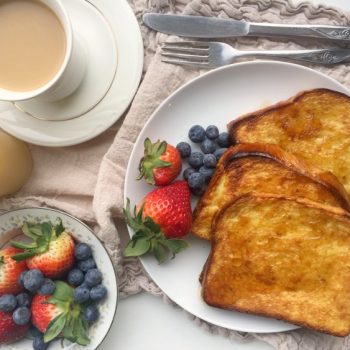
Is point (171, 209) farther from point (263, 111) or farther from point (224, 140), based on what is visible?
point (263, 111)

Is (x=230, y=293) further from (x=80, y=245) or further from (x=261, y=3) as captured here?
(x=261, y=3)

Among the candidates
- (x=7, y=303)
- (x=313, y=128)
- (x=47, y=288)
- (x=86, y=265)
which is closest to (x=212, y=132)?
(x=313, y=128)

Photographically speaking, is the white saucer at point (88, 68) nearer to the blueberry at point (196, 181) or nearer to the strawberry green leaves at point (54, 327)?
the blueberry at point (196, 181)

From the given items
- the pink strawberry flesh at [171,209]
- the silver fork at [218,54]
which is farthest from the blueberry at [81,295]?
the silver fork at [218,54]

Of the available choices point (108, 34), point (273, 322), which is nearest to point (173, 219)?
point (273, 322)

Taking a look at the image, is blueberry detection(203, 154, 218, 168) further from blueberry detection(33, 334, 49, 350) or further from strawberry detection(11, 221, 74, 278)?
blueberry detection(33, 334, 49, 350)
